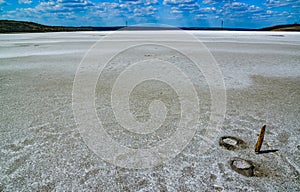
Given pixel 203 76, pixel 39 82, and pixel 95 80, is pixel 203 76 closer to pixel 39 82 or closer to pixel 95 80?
pixel 95 80

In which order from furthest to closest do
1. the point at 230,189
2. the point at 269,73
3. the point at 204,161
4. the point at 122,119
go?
the point at 269,73 → the point at 122,119 → the point at 204,161 → the point at 230,189

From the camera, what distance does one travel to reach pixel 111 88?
5.91 m

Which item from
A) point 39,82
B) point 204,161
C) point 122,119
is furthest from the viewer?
point 39,82

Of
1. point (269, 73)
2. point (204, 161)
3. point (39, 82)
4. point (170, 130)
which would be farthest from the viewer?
point (269, 73)

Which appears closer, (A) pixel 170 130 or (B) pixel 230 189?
(B) pixel 230 189

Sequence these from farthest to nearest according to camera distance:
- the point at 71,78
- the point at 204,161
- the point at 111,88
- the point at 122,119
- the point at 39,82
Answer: the point at 71,78
the point at 39,82
the point at 111,88
the point at 122,119
the point at 204,161

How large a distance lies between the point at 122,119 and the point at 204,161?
6.06 ft

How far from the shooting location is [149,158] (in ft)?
9.32

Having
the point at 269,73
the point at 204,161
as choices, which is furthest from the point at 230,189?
the point at 269,73

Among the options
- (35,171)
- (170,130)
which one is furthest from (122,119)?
(35,171)

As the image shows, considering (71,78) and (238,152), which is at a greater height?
(71,78)

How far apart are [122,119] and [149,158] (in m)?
1.35

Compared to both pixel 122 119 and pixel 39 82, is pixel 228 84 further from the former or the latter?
pixel 39 82

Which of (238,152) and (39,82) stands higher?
(39,82)
